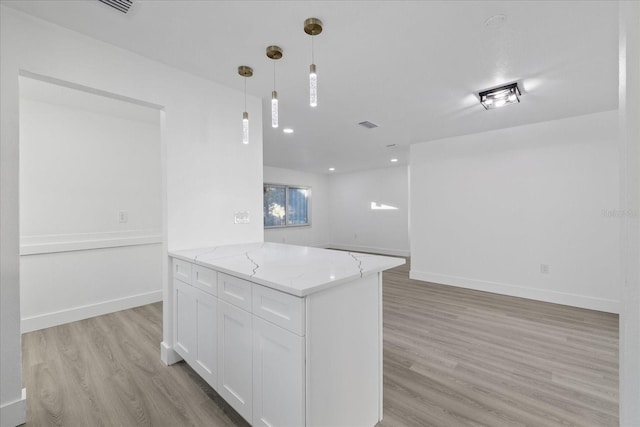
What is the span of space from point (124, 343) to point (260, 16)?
2952 millimetres

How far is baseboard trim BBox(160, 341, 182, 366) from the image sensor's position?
89.0 inches

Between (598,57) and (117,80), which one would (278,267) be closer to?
(117,80)

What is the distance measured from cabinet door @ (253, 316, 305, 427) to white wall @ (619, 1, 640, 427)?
3.32 ft

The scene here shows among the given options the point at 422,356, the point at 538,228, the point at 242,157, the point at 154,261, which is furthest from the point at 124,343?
the point at 538,228

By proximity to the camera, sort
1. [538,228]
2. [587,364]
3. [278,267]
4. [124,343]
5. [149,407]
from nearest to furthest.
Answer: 1. [278,267]
2. [149,407]
3. [587,364]
4. [124,343]
5. [538,228]

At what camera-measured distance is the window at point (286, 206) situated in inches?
294

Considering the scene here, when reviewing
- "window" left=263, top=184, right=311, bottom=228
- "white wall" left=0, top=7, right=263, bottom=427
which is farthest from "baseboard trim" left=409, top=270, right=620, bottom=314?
"window" left=263, top=184, right=311, bottom=228

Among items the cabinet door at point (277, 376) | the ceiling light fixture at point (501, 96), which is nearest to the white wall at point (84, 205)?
the cabinet door at point (277, 376)

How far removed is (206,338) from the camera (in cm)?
188

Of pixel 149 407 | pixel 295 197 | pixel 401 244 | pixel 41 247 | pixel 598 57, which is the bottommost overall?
pixel 149 407

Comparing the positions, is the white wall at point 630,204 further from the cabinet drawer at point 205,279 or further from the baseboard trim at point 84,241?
the baseboard trim at point 84,241

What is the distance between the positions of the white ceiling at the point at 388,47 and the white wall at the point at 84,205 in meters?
1.49

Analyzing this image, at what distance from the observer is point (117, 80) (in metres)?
2.02

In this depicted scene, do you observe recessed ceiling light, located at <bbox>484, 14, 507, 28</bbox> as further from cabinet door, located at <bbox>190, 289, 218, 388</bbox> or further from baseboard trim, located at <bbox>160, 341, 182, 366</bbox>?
baseboard trim, located at <bbox>160, 341, 182, 366</bbox>
